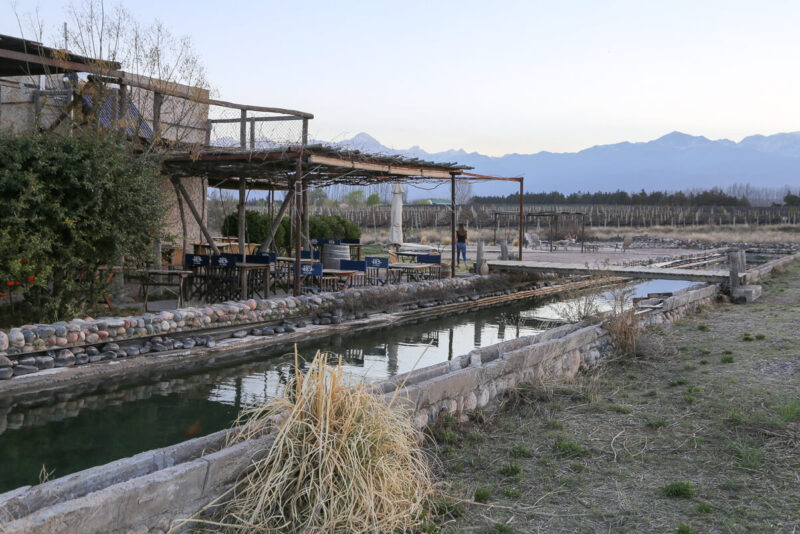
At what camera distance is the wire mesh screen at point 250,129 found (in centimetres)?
1228

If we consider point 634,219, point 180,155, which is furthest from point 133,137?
point 634,219

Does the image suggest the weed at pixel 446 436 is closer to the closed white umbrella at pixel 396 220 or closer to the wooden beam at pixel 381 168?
the wooden beam at pixel 381 168

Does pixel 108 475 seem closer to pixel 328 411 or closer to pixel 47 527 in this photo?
pixel 47 527

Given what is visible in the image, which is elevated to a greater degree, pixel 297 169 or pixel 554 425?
pixel 297 169

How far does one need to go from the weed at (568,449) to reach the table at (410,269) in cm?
946

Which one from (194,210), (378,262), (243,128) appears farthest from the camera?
(378,262)

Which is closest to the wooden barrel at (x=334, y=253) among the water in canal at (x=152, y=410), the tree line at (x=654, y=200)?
the water in canal at (x=152, y=410)

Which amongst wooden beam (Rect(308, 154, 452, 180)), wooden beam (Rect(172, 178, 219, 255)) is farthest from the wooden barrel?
wooden beam (Rect(172, 178, 219, 255))

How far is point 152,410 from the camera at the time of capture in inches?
261

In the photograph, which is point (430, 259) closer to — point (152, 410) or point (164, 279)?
point (164, 279)

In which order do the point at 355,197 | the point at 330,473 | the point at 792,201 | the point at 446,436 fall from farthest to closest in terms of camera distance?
the point at 792,201
the point at 355,197
the point at 446,436
the point at 330,473

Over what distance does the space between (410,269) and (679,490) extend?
1125 cm

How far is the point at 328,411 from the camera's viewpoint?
11.2 feet

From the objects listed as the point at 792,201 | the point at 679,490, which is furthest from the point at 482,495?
the point at 792,201
